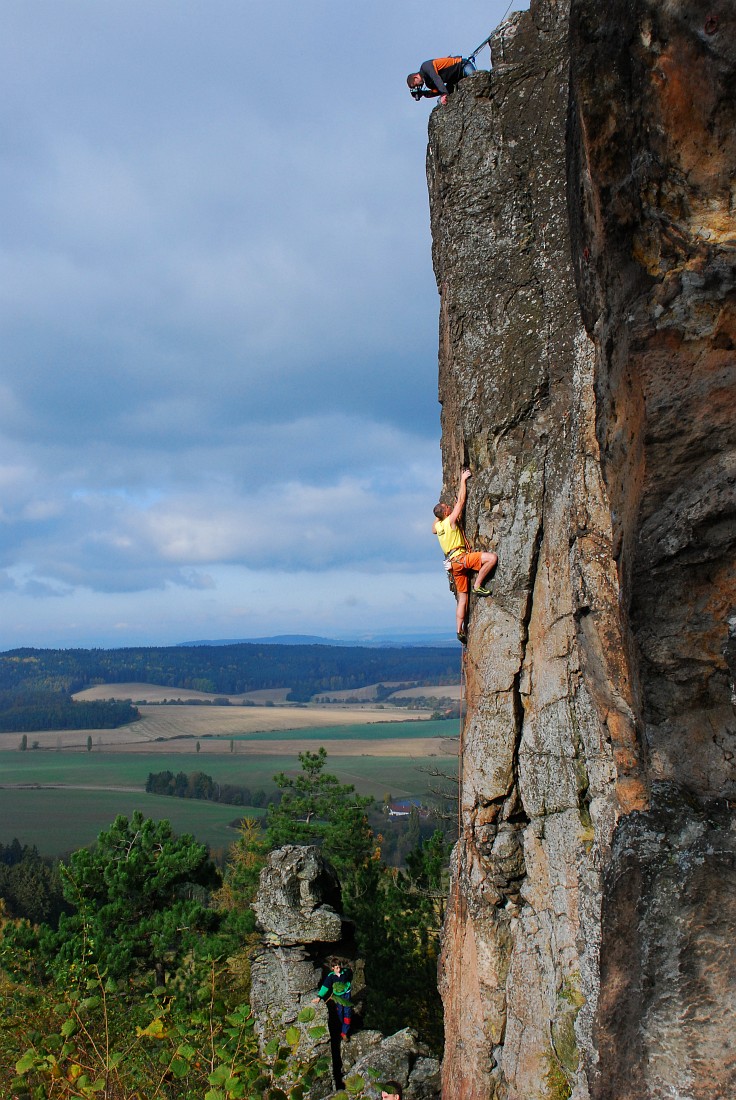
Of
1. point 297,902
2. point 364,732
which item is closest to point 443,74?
point 297,902

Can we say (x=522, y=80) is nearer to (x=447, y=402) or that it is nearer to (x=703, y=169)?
(x=447, y=402)

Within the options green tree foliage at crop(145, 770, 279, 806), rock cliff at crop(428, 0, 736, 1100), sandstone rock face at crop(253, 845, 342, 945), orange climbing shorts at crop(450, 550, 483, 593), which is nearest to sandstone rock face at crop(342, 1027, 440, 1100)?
sandstone rock face at crop(253, 845, 342, 945)

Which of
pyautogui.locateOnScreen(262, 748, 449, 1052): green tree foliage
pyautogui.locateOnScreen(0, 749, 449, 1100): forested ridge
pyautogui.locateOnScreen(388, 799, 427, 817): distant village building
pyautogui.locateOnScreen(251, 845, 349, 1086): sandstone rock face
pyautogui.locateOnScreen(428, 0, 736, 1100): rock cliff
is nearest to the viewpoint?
pyautogui.locateOnScreen(428, 0, 736, 1100): rock cliff

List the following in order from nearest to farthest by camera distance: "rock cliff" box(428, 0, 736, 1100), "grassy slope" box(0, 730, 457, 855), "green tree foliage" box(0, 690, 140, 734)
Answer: "rock cliff" box(428, 0, 736, 1100) < "grassy slope" box(0, 730, 457, 855) < "green tree foliage" box(0, 690, 140, 734)

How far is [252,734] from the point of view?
→ 511 ft

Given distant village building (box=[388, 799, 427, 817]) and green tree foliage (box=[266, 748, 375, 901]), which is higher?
green tree foliage (box=[266, 748, 375, 901])

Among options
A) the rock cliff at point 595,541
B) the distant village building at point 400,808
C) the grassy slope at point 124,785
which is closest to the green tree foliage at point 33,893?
the distant village building at point 400,808

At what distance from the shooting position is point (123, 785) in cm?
12056

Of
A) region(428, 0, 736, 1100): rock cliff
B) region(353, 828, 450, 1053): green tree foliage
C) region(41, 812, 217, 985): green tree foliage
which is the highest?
region(428, 0, 736, 1100): rock cliff

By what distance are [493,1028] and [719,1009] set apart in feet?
26.9

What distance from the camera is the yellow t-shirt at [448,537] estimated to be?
38.5ft

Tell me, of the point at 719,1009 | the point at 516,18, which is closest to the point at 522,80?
the point at 516,18

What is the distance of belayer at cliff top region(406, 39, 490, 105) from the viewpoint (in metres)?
12.6

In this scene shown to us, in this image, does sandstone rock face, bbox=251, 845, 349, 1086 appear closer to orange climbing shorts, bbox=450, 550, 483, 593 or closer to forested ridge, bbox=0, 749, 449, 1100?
forested ridge, bbox=0, 749, 449, 1100
